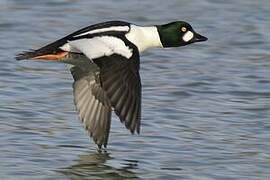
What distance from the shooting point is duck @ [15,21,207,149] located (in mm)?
8492

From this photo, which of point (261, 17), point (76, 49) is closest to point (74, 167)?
point (76, 49)

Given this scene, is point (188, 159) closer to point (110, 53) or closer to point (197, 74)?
point (110, 53)

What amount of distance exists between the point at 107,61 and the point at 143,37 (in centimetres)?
104

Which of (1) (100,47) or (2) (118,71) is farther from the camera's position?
(1) (100,47)

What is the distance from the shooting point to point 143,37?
31.6 ft

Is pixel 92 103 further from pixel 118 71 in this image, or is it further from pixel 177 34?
pixel 118 71

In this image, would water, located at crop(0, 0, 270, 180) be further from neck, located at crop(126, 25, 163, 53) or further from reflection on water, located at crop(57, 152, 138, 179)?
neck, located at crop(126, 25, 163, 53)

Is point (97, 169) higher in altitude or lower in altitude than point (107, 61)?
lower

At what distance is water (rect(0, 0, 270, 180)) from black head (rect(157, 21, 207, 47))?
65 centimetres

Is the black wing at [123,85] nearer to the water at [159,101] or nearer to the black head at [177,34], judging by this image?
the water at [159,101]

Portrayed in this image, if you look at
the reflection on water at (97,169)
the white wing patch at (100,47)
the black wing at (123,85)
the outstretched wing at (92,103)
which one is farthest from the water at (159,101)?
the white wing patch at (100,47)

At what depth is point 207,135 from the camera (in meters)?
9.71

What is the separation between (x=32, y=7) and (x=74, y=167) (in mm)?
6175

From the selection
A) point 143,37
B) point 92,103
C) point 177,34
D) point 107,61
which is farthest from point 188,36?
point 107,61
